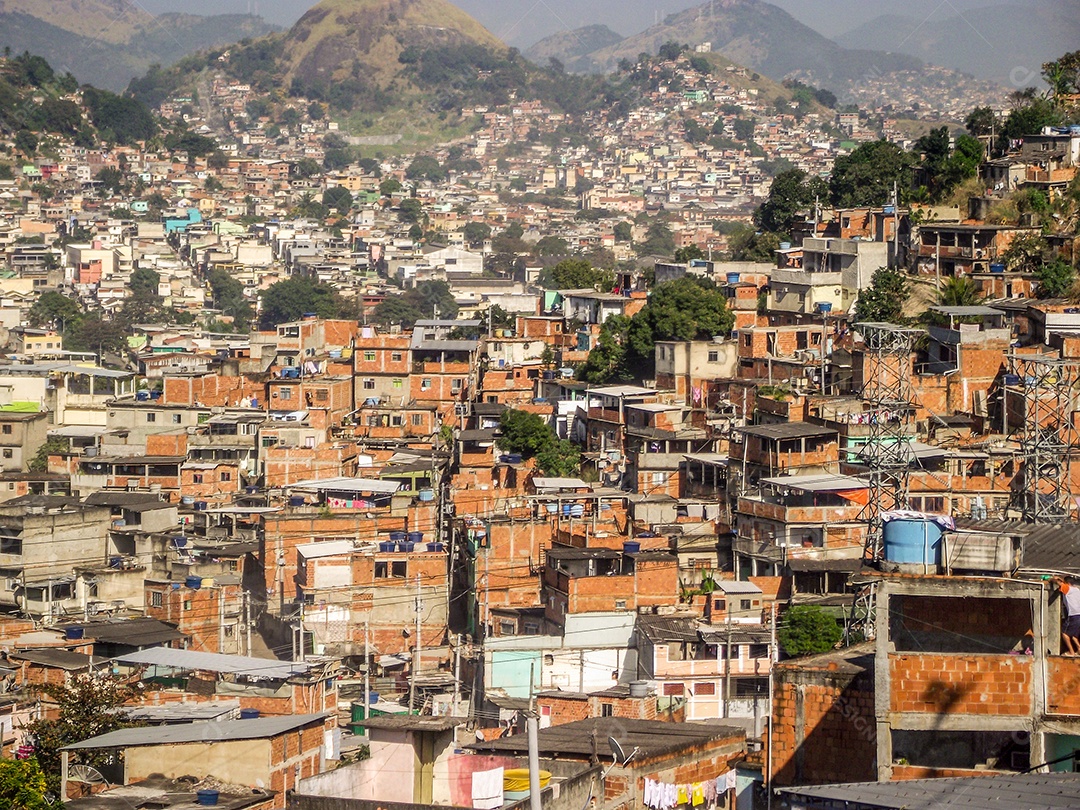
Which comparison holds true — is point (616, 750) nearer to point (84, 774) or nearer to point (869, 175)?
point (84, 774)

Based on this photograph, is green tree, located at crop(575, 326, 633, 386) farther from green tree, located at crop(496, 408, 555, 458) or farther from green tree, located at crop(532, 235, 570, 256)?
green tree, located at crop(532, 235, 570, 256)

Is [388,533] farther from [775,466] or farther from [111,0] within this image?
[111,0]

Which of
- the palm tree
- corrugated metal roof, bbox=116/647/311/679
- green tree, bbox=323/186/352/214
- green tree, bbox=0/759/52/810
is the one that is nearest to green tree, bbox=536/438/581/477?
the palm tree

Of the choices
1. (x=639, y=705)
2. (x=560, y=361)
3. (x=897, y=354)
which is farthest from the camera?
(x=560, y=361)

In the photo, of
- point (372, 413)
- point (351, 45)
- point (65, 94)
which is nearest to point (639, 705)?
point (372, 413)

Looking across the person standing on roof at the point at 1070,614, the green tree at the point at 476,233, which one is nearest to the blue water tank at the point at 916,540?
the person standing on roof at the point at 1070,614

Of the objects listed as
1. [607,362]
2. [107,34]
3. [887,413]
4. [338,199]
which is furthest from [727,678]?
[107,34]
